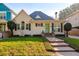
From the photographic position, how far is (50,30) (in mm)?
15055

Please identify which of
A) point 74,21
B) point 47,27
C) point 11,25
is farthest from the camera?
point 74,21

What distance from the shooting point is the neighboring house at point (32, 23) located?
1504 cm

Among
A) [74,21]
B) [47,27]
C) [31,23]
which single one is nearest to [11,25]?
[31,23]

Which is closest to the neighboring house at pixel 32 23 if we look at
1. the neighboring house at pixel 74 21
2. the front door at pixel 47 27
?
the front door at pixel 47 27

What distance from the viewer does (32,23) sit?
1628 cm

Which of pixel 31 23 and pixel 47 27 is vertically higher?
pixel 31 23

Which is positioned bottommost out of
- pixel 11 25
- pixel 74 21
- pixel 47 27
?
pixel 47 27

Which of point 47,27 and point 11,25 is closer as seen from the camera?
point 11,25

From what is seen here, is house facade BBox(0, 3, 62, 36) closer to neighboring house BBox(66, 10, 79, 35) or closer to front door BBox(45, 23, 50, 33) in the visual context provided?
front door BBox(45, 23, 50, 33)

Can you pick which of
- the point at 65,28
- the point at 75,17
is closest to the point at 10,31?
the point at 65,28

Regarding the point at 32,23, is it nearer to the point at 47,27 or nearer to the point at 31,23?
the point at 31,23

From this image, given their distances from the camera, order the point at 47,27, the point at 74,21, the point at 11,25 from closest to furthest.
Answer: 1. the point at 11,25
2. the point at 47,27
3. the point at 74,21

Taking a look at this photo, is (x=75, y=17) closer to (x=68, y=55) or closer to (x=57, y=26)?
(x=57, y=26)

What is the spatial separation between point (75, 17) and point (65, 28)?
210cm
